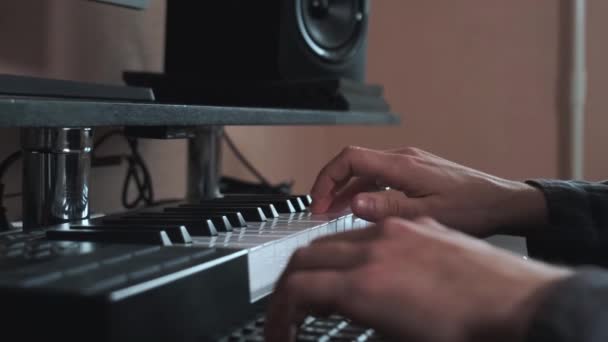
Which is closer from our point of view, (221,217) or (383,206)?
(221,217)

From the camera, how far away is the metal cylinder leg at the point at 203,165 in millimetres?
1263

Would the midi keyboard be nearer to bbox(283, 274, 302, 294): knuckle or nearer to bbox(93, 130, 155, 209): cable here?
bbox(283, 274, 302, 294): knuckle

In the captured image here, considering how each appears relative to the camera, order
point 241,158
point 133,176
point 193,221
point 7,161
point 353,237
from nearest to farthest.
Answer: point 353,237 → point 193,221 → point 7,161 → point 133,176 → point 241,158

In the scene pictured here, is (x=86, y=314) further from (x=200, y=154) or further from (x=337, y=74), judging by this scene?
(x=337, y=74)

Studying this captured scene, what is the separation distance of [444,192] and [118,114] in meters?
0.38

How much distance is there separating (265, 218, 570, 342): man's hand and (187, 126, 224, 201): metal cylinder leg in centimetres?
79

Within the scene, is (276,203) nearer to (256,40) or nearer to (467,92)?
(256,40)

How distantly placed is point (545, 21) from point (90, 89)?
1.62 metres

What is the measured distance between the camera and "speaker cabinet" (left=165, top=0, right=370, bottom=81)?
1250 mm

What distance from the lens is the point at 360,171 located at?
0.88m

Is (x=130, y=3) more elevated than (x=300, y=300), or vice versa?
(x=130, y=3)

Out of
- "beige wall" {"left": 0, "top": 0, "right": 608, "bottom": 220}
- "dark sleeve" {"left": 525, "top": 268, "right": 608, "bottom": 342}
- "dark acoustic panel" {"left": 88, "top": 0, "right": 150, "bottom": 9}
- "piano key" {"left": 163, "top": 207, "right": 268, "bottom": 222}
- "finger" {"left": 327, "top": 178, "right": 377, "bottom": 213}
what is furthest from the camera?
"beige wall" {"left": 0, "top": 0, "right": 608, "bottom": 220}

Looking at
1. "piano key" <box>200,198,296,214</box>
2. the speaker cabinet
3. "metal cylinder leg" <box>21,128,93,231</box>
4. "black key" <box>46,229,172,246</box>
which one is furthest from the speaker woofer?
"black key" <box>46,229,172,246</box>

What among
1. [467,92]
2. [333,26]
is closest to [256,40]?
[333,26]
